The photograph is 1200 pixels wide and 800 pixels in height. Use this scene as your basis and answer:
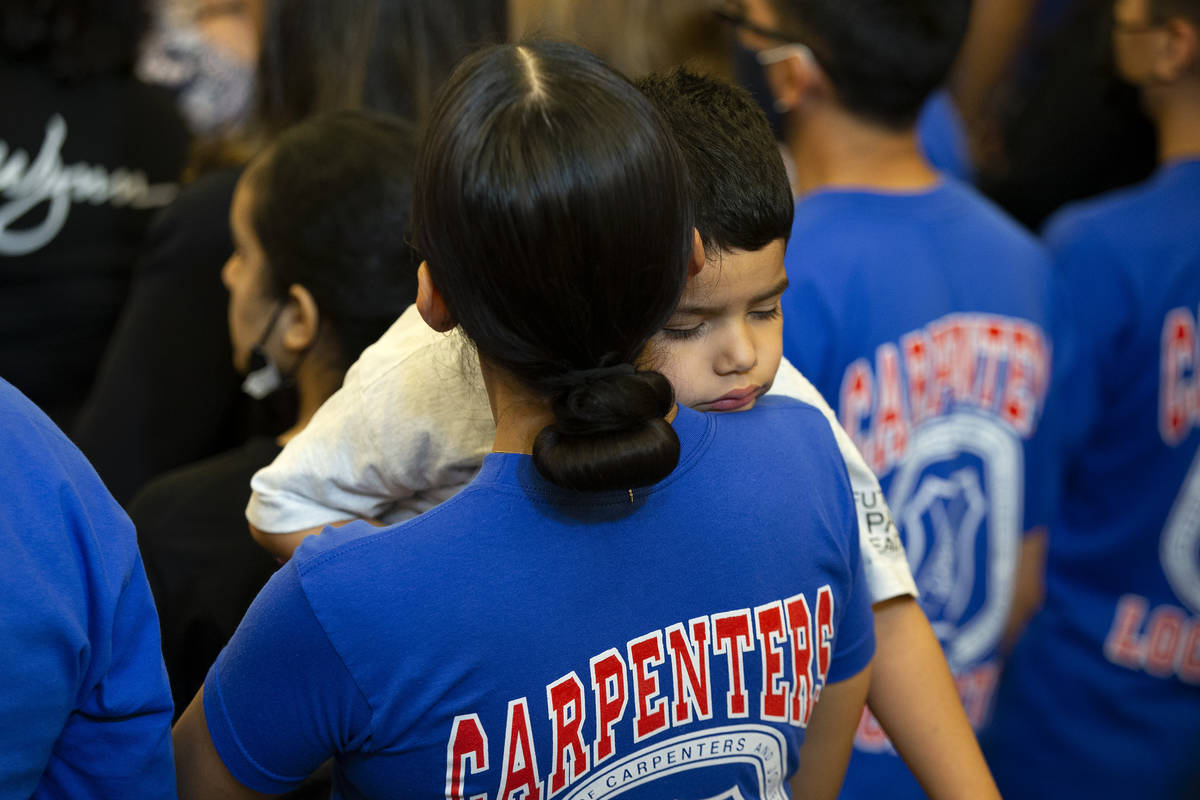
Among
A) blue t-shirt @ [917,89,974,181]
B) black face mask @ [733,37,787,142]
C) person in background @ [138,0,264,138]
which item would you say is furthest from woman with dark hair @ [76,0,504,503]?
blue t-shirt @ [917,89,974,181]

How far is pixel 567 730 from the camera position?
100cm

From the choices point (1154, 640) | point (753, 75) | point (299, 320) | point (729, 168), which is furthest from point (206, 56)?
point (1154, 640)

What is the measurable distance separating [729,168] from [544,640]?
0.45 metres

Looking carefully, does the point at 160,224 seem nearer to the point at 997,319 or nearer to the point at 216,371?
the point at 216,371

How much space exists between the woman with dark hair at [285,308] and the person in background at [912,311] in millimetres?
628

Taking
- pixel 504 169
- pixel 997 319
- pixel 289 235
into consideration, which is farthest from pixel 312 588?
pixel 997 319

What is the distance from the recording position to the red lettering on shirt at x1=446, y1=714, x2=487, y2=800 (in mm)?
972

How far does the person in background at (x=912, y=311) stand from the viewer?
182 cm

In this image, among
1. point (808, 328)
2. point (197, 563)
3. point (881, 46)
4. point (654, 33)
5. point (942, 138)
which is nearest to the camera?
point (197, 563)

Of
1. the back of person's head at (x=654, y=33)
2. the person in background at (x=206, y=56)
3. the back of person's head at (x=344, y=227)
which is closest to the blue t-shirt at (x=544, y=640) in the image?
the back of person's head at (x=344, y=227)

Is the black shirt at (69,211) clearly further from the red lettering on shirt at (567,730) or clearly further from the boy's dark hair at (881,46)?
the red lettering on shirt at (567,730)

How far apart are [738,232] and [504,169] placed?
0.29m

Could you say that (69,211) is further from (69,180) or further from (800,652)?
(800,652)

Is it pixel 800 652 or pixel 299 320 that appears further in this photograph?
pixel 299 320
